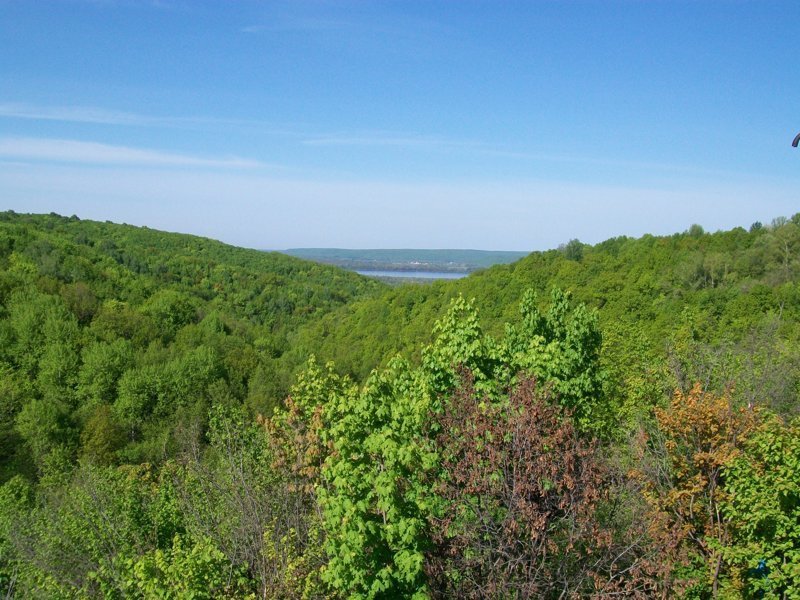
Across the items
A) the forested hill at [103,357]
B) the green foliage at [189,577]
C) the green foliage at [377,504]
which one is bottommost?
the forested hill at [103,357]

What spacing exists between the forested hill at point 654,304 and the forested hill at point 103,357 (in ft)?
35.3

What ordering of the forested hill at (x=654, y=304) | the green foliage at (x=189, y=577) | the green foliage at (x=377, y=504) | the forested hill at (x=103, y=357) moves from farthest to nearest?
the forested hill at (x=103, y=357) → the forested hill at (x=654, y=304) → the green foliage at (x=189, y=577) → the green foliage at (x=377, y=504)

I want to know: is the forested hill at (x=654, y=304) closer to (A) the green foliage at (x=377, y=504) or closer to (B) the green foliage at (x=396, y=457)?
(B) the green foliage at (x=396, y=457)

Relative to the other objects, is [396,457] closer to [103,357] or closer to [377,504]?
[377,504]

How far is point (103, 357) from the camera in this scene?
50156 millimetres

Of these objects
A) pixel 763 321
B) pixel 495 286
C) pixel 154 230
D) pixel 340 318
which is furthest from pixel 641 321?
pixel 154 230

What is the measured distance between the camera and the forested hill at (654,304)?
24109 millimetres

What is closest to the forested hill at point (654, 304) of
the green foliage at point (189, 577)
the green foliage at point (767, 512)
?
the green foliage at point (767, 512)

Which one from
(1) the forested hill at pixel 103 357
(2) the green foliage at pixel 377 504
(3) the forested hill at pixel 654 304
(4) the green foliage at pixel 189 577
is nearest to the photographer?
(2) the green foliage at pixel 377 504

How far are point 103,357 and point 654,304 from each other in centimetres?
4416

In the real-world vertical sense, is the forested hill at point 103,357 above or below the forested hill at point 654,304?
below

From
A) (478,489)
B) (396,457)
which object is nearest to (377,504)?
(396,457)

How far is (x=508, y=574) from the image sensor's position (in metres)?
→ 7.75

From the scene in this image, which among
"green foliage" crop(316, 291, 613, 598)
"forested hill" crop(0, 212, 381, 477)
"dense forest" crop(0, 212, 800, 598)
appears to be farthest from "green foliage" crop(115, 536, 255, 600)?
"forested hill" crop(0, 212, 381, 477)
